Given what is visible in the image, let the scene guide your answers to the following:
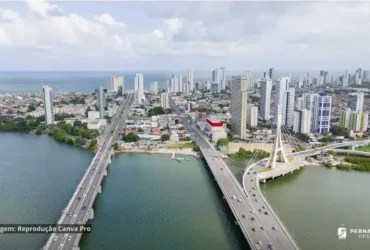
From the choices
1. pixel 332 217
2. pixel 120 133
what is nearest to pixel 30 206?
pixel 332 217

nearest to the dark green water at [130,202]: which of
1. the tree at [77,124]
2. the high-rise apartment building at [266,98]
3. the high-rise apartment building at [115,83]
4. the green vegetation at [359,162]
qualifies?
the tree at [77,124]

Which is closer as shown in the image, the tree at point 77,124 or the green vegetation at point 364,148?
the green vegetation at point 364,148

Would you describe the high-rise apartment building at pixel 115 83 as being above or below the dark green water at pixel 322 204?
above

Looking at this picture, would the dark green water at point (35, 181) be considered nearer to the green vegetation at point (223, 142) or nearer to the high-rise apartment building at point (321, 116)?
the green vegetation at point (223, 142)

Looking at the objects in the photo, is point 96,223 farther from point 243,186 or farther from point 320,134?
point 320,134

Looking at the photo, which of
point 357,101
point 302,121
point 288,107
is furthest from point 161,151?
point 357,101

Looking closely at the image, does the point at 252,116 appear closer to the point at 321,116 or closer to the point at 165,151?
the point at 321,116

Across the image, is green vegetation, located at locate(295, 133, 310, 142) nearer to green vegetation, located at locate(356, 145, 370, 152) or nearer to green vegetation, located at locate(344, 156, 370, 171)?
green vegetation, located at locate(356, 145, 370, 152)

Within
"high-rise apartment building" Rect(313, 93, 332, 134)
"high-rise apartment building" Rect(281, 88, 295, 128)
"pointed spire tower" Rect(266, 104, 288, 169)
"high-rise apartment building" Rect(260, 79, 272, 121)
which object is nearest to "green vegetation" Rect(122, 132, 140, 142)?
"pointed spire tower" Rect(266, 104, 288, 169)
